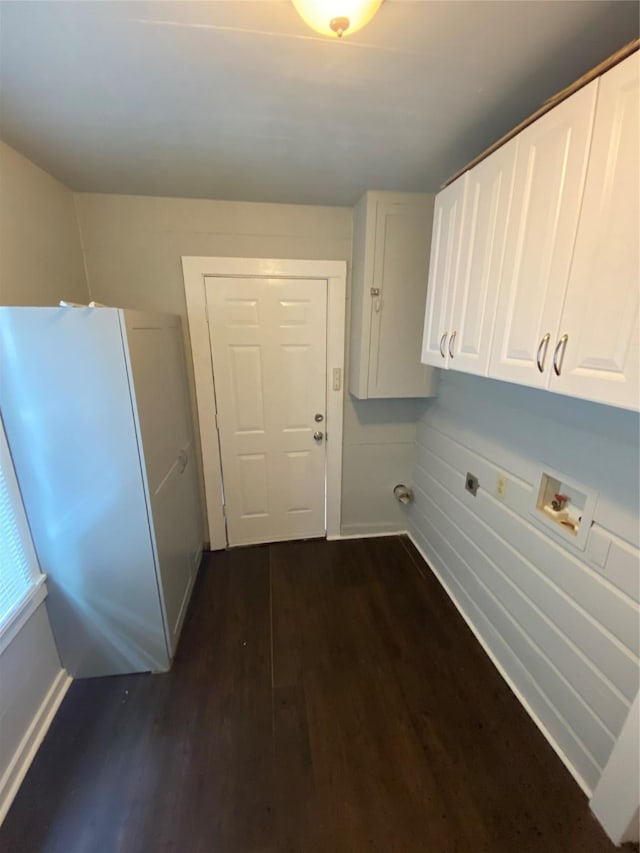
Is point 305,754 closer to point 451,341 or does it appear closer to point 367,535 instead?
point 367,535

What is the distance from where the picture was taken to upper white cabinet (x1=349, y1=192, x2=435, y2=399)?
1941 millimetres

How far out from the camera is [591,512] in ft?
3.84

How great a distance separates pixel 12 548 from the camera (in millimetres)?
1342

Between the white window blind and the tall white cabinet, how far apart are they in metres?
0.03

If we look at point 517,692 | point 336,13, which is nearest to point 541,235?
point 336,13

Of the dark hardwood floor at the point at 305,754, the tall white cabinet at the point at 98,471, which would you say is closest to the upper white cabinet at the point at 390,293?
the tall white cabinet at the point at 98,471

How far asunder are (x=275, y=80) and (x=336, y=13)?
37cm

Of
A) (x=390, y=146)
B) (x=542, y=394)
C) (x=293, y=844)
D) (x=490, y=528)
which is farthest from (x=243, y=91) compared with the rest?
(x=293, y=844)

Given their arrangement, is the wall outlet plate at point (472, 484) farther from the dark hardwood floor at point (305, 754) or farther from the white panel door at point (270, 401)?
the white panel door at point (270, 401)

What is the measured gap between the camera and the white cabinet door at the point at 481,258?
45.9 inches

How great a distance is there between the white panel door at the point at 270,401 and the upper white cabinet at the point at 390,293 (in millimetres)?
309

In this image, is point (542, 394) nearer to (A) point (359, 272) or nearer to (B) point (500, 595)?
(B) point (500, 595)

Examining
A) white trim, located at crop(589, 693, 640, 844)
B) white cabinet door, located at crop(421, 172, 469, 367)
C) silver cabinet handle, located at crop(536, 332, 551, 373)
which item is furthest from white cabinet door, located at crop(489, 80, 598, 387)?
white trim, located at crop(589, 693, 640, 844)

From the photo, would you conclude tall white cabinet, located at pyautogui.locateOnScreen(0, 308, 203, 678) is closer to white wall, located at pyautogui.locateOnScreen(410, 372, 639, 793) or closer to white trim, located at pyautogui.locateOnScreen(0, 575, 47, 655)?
white trim, located at pyautogui.locateOnScreen(0, 575, 47, 655)
